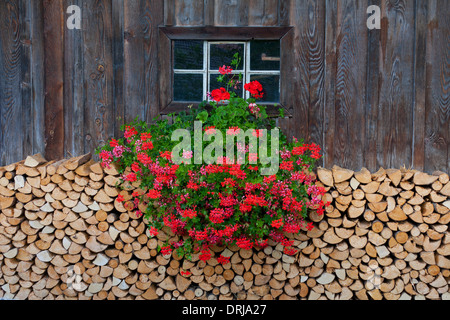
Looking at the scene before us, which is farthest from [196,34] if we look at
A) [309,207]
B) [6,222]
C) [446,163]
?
[446,163]

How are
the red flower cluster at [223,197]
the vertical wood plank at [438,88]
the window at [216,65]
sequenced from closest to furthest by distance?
the red flower cluster at [223,197] < the vertical wood plank at [438,88] < the window at [216,65]

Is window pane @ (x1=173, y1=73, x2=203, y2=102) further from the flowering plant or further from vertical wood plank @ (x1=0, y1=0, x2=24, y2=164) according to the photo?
vertical wood plank @ (x1=0, y1=0, x2=24, y2=164)

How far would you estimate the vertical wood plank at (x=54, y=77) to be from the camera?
3531mm

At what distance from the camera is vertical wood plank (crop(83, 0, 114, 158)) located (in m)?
3.51

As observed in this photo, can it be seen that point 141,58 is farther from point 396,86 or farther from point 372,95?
point 396,86

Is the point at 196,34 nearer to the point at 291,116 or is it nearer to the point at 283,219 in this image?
the point at 291,116

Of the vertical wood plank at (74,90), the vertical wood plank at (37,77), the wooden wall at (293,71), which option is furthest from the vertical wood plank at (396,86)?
the vertical wood plank at (37,77)

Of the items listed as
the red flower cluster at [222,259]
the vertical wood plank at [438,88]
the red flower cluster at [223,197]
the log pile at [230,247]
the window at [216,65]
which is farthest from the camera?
the window at [216,65]

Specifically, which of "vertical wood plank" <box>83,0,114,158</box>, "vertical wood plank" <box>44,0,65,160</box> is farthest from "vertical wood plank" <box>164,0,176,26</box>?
"vertical wood plank" <box>44,0,65,160</box>

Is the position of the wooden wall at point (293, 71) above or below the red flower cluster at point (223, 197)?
above

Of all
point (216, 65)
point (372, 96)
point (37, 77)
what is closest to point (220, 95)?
point (216, 65)

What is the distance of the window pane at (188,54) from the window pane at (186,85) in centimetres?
8

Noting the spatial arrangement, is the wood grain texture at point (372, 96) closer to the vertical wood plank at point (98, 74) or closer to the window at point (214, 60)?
the window at point (214, 60)

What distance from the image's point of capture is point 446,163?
3.48 m
